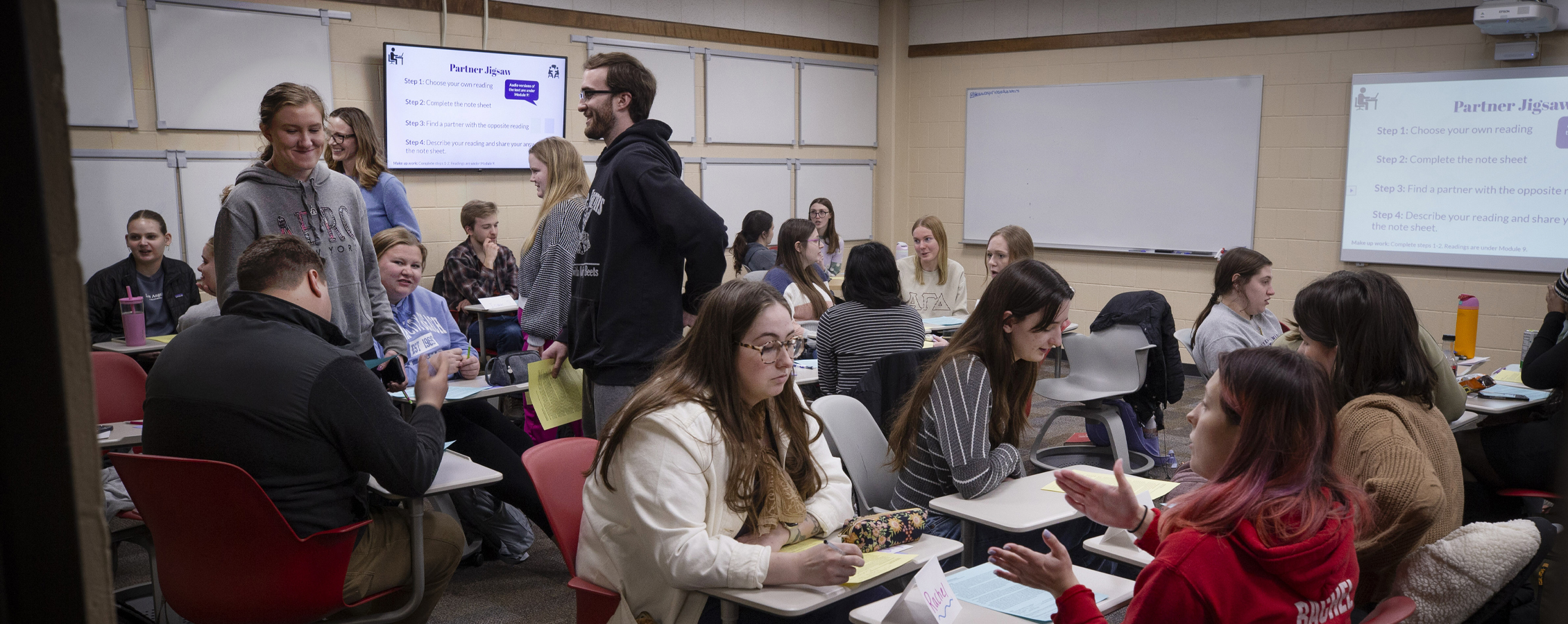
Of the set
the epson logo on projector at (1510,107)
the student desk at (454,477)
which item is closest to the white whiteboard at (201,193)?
the student desk at (454,477)

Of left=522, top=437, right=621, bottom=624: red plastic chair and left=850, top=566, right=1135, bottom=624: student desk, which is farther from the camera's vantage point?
left=522, top=437, right=621, bottom=624: red plastic chair

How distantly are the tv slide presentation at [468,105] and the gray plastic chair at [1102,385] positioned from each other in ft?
11.1

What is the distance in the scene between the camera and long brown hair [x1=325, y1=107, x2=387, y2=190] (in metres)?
4.99

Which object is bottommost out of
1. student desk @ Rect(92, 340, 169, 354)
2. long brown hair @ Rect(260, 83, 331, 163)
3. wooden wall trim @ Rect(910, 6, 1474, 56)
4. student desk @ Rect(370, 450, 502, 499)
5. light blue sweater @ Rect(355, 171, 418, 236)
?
student desk @ Rect(370, 450, 502, 499)

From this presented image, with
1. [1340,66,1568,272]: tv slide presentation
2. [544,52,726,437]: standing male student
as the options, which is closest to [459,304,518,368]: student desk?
[544,52,726,437]: standing male student

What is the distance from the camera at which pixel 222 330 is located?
7.14 ft

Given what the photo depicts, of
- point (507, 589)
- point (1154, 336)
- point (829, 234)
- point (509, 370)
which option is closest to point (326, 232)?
point (509, 370)

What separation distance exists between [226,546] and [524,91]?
4.68m

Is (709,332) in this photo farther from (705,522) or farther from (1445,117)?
(1445,117)

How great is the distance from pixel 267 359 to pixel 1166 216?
6500 mm

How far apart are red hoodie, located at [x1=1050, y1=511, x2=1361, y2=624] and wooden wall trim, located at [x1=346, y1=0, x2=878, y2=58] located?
18.2ft

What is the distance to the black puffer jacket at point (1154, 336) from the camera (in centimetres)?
468

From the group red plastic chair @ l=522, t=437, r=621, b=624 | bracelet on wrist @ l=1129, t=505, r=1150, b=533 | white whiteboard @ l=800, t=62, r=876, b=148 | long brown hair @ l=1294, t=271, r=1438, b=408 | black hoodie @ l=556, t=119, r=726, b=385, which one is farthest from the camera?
white whiteboard @ l=800, t=62, r=876, b=148

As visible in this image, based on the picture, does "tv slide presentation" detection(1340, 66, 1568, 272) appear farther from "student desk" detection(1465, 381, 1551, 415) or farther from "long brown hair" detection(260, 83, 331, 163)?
"long brown hair" detection(260, 83, 331, 163)
